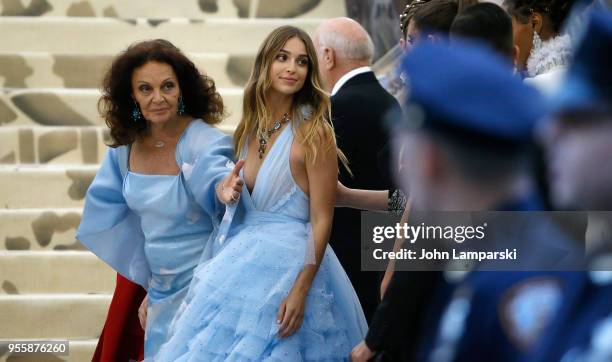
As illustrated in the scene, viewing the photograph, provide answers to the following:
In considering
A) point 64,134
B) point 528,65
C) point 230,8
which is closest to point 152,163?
point 528,65

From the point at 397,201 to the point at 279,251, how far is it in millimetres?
383


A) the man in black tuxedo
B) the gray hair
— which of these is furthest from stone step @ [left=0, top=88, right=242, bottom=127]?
the man in black tuxedo

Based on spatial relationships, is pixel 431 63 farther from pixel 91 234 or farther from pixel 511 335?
pixel 91 234

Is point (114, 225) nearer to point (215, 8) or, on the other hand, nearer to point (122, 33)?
point (122, 33)

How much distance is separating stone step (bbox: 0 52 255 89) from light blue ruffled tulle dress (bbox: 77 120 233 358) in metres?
2.94

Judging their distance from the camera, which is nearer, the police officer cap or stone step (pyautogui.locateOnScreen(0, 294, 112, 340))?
the police officer cap

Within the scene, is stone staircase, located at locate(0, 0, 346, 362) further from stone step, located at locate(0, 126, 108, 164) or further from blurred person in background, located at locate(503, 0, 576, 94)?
blurred person in background, located at locate(503, 0, 576, 94)

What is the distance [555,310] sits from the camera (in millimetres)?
1326

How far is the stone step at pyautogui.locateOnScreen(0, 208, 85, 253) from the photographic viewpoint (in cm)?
641

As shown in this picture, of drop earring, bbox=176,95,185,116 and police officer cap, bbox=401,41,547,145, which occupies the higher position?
police officer cap, bbox=401,41,547,145

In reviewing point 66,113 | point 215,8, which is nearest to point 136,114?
point 66,113

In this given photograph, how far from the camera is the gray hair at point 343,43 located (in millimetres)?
4738

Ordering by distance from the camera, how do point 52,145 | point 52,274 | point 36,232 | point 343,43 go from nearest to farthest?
point 343,43 < point 52,274 < point 36,232 < point 52,145

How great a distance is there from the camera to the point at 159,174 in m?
4.25
